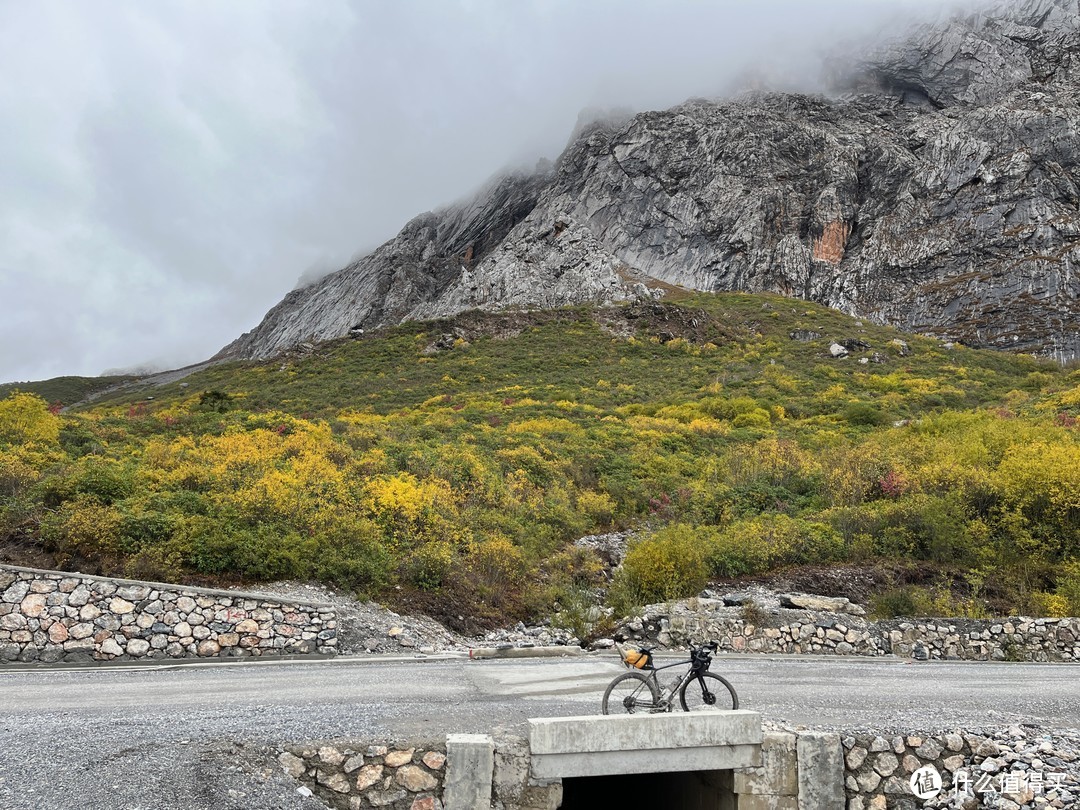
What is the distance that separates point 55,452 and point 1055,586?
2191cm

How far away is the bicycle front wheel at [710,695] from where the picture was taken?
24.4 ft

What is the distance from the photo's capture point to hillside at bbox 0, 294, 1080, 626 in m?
12.7

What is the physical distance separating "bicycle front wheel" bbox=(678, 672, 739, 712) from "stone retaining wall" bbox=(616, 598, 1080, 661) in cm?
431

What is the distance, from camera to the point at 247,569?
12273mm

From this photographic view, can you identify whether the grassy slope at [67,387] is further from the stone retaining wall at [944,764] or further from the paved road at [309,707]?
the stone retaining wall at [944,764]

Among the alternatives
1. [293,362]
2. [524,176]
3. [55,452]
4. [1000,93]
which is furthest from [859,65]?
[55,452]

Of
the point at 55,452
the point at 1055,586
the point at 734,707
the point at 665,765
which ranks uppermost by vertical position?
the point at 55,452

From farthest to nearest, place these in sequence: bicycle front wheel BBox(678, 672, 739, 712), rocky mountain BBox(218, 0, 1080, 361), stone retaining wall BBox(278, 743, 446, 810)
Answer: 1. rocky mountain BBox(218, 0, 1080, 361)
2. bicycle front wheel BBox(678, 672, 739, 712)
3. stone retaining wall BBox(278, 743, 446, 810)

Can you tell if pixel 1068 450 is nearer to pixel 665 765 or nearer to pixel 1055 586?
pixel 1055 586

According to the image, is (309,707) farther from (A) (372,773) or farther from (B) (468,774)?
(B) (468,774)

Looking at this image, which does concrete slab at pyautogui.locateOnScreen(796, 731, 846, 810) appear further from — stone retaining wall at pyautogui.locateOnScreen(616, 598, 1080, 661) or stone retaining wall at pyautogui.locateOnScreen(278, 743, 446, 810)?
stone retaining wall at pyautogui.locateOnScreen(616, 598, 1080, 661)

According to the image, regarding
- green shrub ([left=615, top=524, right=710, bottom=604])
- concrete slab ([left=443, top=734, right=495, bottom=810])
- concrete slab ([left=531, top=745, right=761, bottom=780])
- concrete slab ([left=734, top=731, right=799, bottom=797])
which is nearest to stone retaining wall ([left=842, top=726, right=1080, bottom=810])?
concrete slab ([left=734, top=731, right=799, bottom=797])

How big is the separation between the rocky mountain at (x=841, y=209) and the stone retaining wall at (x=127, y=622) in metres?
61.0

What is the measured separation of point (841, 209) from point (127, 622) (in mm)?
86697
